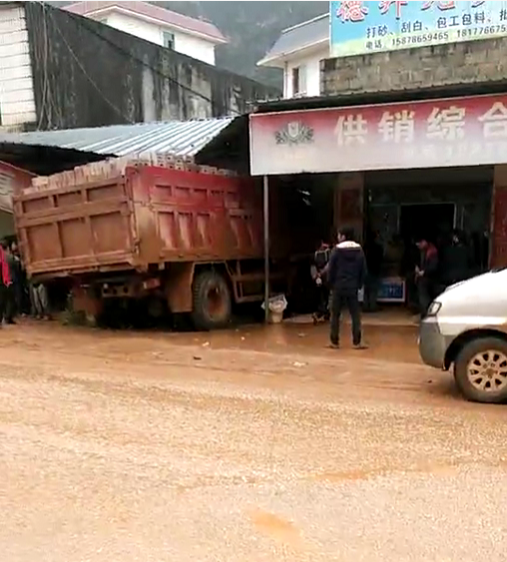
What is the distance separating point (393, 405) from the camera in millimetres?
6918

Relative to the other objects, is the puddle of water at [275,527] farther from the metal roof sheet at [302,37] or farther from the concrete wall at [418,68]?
the metal roof sheet at [302,37]

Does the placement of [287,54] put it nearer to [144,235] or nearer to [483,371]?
[144,235]

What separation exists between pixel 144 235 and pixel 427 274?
4.69 metres

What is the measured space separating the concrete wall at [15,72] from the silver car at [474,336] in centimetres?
1775

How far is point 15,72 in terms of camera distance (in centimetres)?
2177

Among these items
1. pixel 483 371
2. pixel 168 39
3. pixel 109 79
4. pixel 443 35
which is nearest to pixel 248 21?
pixel 168 39

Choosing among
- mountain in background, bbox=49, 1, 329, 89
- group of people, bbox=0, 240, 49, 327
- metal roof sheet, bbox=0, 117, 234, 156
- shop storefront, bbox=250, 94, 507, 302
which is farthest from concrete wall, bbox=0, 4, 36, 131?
mountain in background, bbox=49, 1, 329, 89

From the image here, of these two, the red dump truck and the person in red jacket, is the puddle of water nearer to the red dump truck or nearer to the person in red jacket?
the red dump truck

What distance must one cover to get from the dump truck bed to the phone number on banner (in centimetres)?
448

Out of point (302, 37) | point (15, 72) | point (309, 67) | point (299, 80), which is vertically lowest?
point (15, 72)

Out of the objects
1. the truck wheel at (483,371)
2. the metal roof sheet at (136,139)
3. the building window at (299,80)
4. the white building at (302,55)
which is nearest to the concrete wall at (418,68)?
the metal roof sheet at (136,139)

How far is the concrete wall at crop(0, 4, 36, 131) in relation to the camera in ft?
70.2

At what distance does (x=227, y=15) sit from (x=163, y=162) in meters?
42.5

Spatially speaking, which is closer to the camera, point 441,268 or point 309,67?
point 441,268
